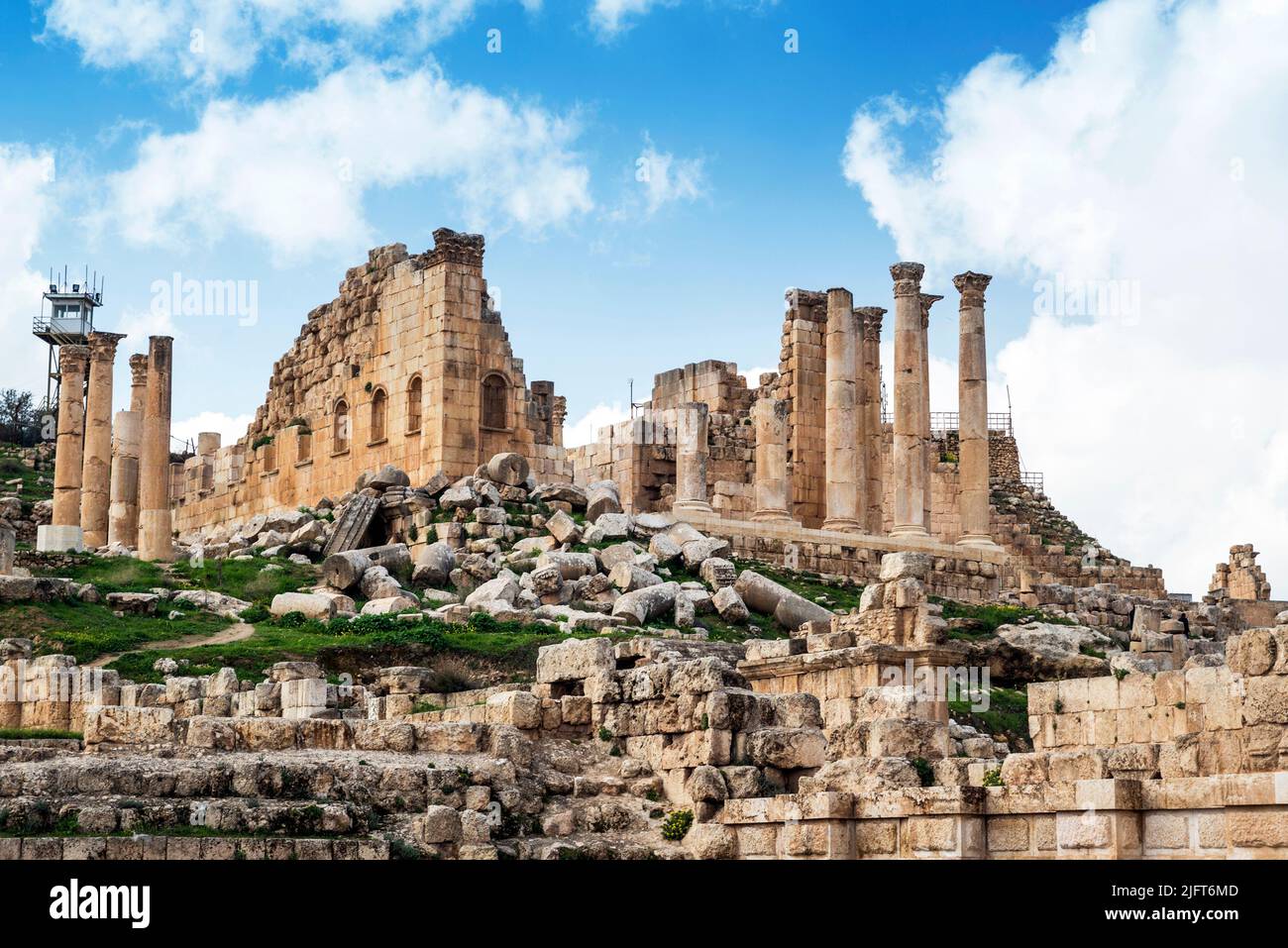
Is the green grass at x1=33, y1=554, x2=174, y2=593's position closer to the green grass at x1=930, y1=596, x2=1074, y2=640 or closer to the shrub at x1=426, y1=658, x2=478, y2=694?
the shrub at x1=426, y1=658, x2=478, y2=694

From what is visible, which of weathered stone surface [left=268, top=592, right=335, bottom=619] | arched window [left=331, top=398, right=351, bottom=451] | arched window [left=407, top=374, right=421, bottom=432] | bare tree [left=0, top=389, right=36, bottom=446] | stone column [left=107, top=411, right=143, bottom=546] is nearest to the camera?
weathered stone surface [left=268, top=592, right=335, bottom=619]

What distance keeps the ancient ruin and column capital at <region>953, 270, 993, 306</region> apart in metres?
0.08

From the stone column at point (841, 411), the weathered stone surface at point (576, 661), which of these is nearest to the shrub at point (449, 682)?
the weathered stone surface at point (576, 661)

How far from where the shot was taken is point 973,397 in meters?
41.6

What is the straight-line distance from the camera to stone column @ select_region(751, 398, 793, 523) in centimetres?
3935

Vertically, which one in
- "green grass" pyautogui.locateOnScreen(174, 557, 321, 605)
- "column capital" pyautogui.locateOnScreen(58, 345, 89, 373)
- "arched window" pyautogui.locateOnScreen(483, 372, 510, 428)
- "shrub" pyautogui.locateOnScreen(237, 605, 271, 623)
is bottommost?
"shrub" pyautogui.locateOnScreen(237, 605, 271, 623)

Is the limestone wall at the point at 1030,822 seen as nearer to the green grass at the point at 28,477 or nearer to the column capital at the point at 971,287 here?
the column capital at the point at 971,287

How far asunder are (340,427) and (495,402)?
490 centimetres

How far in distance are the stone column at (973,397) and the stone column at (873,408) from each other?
78.3 inches

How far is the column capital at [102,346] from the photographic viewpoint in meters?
41.8

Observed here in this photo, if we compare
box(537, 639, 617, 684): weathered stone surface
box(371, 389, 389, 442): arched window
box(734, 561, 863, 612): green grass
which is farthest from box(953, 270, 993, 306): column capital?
box(537, 639, 617, 684): weathered stone surface

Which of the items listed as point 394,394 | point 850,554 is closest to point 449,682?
point 850,554
